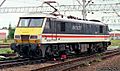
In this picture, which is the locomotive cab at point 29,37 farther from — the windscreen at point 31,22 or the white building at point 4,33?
the white building at point 4,33

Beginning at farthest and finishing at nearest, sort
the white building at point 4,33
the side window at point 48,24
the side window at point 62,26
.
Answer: the white building at point 4,33 → the side window at point 62,26 → the side window at point 48,24

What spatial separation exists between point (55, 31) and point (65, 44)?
224 cm

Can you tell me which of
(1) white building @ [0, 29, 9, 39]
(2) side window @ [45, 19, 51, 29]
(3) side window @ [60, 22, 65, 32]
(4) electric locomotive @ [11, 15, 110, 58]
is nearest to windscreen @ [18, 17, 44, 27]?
(4) electric locomotive @ [11, 15, 110, 58]

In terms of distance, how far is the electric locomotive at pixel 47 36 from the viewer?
75.3 feet

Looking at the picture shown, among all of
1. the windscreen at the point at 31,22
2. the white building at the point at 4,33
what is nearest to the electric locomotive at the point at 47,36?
the windscreen at the point at 31,22

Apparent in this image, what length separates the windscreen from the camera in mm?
23609

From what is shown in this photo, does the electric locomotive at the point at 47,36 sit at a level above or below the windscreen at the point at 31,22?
below

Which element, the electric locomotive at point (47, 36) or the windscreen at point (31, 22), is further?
the windscreen at point (31, 22)

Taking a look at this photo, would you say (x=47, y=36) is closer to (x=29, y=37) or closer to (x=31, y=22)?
(x=29, y=37)

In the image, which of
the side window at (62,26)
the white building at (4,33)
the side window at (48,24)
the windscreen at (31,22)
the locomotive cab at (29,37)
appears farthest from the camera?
the white building at (4,33)

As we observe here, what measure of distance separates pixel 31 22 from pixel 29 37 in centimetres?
140

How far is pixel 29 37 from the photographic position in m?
23.1

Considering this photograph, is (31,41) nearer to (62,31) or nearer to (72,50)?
(62,31)

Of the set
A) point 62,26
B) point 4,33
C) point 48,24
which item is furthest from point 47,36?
point 4,33
